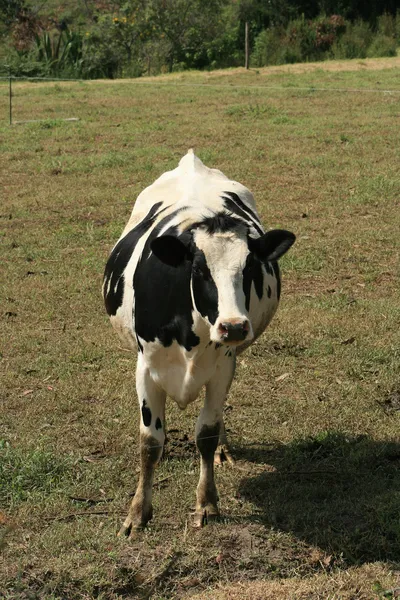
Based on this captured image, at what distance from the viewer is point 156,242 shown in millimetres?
4309

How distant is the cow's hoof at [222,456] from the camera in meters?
5.69

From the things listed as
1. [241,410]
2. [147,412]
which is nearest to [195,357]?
[147,412]

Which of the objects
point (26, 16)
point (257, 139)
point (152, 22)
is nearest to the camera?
point (257, 139)

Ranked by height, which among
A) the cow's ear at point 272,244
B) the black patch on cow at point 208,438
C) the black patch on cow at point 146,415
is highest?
the cow's ear at point 272,244

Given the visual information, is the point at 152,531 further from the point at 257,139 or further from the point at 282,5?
the point at 282,5

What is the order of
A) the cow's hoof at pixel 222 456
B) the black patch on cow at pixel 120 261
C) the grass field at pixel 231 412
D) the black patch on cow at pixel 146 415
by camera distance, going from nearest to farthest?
the grass field at pixel 231 412, the black patch on cow at pixel 146 415, the black patch on cow at pixel 120 261, the cow's hoof at pixel 222 456

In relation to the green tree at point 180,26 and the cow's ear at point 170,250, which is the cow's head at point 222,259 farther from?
the green tree at point 180,26

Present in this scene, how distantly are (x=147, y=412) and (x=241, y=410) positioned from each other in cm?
151

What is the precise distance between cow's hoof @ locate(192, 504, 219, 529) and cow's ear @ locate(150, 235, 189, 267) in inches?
52.9

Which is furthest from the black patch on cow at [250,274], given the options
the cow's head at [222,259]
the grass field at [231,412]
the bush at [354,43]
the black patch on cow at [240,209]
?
the bush at [354,43]

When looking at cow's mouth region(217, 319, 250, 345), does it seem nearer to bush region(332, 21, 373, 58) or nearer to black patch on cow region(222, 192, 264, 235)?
black patch on cow region(222, 192, 264, 235)

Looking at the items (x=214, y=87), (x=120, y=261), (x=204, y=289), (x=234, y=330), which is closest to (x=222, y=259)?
(x=204, y=289)

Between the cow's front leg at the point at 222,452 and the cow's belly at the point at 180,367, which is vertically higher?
the cow's belly at the point at 180,367

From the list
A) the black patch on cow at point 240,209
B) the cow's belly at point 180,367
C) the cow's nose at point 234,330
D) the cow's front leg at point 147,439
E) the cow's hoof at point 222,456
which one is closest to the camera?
the cow's nose at point 234,330
